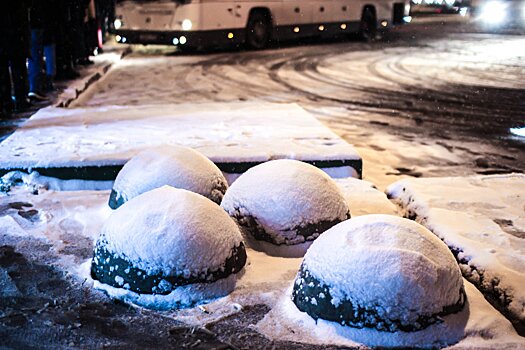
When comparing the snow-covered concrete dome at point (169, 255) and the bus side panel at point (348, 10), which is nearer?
the snow-covered concrete dome at point (169, 255)

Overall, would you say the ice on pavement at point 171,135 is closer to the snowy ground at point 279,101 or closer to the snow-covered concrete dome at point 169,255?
the snowy ground at point 279,101

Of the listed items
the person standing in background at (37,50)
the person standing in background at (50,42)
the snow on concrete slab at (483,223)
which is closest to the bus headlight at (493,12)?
the person standing in background at (50,42)

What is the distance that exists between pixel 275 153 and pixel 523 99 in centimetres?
615

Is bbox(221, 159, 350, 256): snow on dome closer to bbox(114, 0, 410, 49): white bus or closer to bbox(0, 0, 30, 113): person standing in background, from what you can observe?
bbox(0, 0, 30, 113): person standing in background

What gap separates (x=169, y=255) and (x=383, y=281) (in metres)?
1.18

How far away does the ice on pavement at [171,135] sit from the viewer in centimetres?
575

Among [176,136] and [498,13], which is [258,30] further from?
[498,13]

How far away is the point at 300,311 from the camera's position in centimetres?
342

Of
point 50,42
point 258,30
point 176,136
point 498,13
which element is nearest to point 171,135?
point 176,136

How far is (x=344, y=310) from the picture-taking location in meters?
3.21

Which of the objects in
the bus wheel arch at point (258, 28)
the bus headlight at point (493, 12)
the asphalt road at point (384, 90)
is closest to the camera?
the asphalt road at point (384, 90)

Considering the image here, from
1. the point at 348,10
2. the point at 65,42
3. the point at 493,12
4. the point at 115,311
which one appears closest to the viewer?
the point at 115,311

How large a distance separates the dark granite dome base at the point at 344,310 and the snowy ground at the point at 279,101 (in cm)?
13

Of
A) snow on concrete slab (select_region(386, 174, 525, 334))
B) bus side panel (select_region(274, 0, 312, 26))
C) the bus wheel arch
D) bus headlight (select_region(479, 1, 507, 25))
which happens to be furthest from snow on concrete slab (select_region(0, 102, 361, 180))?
bus headlight (select_region(479, 1, 507, 25))
